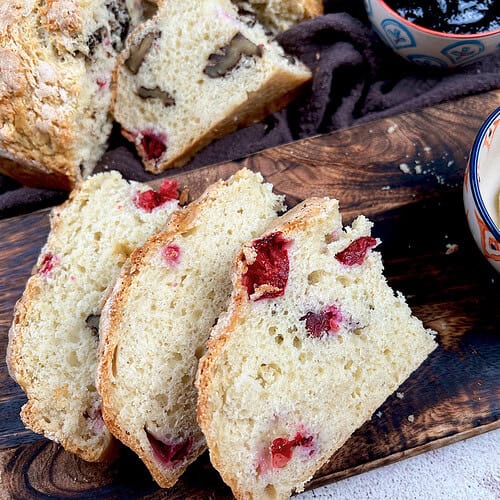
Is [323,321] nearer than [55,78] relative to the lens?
Yes

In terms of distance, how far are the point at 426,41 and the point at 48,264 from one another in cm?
185

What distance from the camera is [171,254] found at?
7.79 feet

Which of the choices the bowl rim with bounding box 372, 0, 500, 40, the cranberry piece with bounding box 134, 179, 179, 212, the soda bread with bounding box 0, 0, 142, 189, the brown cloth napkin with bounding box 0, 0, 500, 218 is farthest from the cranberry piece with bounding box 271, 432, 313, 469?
the bowl rim with bounding box 372, 0, 500, 40

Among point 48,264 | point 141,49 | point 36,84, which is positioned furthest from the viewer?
point 141,49

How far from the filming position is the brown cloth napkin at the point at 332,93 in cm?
306

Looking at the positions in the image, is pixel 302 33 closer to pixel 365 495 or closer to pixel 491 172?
pixel 491 172

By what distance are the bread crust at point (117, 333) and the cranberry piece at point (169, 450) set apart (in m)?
0.03

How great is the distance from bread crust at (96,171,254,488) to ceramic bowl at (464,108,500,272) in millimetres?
1034

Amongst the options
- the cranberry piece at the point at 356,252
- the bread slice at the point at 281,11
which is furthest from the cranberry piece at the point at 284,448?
the bread slice at the point at 281,11

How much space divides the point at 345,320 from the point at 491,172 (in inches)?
37.1

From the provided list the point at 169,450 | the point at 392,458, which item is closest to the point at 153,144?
the point at 169,450

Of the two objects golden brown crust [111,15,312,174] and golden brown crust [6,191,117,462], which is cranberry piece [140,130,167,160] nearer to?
golden brown crust [111,15,312,174]

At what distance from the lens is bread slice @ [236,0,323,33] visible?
305cm

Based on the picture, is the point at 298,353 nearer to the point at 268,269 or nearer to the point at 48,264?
the point at 268,269
